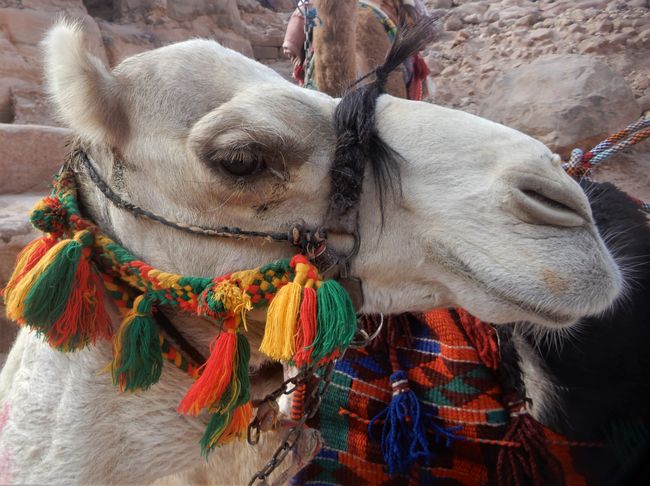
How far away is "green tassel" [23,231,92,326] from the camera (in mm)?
1199

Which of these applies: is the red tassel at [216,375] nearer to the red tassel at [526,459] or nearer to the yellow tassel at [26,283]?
the yellow tassel at [26,283]

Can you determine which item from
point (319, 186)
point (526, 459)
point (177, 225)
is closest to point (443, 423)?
point (526, 459)

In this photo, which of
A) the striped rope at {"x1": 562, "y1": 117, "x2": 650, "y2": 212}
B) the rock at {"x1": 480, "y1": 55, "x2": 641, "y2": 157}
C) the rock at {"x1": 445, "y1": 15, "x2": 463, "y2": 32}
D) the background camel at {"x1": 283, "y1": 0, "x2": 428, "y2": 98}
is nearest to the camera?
the striped rope at {"x1": 562, "y1": 117, "x2": 650, "y2": 212}

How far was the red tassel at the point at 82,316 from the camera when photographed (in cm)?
121

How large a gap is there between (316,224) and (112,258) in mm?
514

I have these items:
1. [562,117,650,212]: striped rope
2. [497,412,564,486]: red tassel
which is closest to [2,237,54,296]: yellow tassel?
[497,412,564,486]: red tassel

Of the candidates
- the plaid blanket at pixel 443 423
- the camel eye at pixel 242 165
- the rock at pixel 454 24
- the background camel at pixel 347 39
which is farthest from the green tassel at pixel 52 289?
the rock at pixel 454 24

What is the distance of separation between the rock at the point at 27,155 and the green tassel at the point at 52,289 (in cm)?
393

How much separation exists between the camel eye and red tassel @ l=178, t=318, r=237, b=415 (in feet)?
1.13

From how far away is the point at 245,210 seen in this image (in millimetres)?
1217

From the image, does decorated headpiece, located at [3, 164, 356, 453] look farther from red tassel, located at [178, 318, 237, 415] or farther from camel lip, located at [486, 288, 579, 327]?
camel lip, located at [486, 288, 579, 327]

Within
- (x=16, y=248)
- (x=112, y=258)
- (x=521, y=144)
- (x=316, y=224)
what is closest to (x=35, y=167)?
(x=16, y=248)

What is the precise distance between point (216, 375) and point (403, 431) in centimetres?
68

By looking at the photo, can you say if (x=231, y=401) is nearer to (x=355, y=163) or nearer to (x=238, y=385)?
(x=238, y=385)
